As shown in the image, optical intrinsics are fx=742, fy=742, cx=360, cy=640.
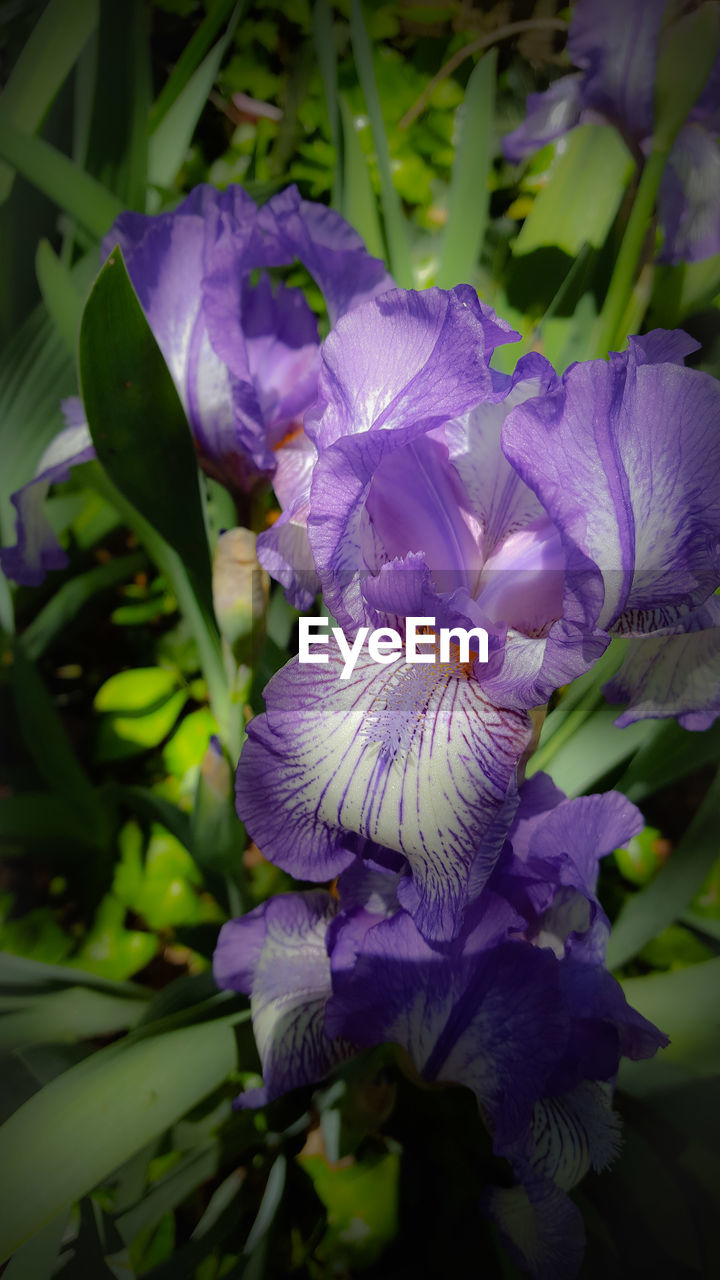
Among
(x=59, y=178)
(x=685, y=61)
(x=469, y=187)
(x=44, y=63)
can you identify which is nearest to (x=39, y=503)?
(x=59, y=178)

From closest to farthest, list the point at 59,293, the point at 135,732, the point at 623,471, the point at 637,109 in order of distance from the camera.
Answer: the point at 623,471 < the point at 637,109 < the point at 59,293 < the point at 135,732

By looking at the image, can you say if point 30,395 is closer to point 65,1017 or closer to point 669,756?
point 65,1017

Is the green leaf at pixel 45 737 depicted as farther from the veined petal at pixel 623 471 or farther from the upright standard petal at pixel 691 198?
the upright standard petal at pixel 691 198

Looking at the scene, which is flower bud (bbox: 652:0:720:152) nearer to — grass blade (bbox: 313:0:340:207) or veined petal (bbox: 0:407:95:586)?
grass blade (bbox: 313:0:340:207)

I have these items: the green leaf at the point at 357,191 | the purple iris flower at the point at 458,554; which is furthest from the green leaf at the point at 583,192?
the purple iris flower at the point at 458,554

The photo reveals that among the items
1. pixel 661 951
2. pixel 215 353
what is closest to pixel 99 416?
pixel 215 353

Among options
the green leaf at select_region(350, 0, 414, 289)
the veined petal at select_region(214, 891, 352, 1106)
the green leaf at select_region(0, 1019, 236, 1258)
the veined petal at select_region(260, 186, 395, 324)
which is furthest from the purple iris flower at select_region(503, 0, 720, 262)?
the green leaf at select_region(0, 1019, 236, 1258)
